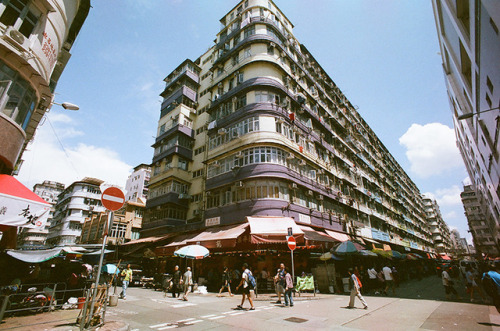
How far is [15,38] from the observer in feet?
27.5

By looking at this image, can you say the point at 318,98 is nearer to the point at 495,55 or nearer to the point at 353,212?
the point at 353,212

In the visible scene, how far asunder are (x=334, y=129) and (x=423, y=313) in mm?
27593

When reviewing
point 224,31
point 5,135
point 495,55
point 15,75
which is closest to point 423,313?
point 495,55

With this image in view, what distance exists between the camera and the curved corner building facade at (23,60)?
27.0ft

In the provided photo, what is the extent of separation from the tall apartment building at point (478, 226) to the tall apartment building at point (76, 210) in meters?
108

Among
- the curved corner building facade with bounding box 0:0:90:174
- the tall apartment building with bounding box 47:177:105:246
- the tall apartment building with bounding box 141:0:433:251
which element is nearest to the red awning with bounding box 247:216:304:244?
the tall apartment building with bounding box 141:0:433:251

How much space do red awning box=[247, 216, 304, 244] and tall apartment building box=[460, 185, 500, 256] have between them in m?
89.7

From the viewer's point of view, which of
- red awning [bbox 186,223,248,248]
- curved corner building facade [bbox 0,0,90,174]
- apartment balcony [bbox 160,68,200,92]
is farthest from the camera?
apartment balcony [bbox 160,68,200,92]

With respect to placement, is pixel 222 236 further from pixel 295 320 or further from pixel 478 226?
pixel 478 226

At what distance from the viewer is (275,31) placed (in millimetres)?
25766

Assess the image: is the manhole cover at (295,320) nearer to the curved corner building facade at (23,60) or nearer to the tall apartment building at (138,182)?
the curved corner building facade at (23,60)

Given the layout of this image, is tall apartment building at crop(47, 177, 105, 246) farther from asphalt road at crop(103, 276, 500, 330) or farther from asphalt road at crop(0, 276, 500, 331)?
asphalt road at crop(103, 276, 500, 330)

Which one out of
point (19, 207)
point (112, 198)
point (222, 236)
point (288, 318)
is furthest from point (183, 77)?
point (288, 318)

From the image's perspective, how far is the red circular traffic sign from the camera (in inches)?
242
